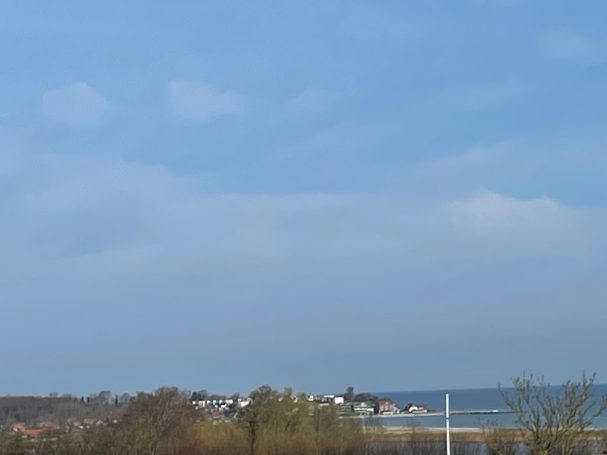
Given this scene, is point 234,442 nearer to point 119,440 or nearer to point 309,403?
point 309,403

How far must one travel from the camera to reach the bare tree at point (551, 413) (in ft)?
43.8

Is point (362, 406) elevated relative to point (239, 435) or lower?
elevated

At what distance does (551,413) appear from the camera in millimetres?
13414

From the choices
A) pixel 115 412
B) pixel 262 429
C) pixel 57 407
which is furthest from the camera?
pixel 57 407

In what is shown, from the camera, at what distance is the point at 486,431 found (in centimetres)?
1853

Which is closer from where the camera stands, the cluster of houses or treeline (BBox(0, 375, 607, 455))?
treeline (BBox(0, 375, 607, 455))

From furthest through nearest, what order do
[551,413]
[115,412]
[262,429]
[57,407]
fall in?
[57,407] → [115,412] → [262,429] → [551,413]

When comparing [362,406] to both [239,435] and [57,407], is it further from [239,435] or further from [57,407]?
[239,435]

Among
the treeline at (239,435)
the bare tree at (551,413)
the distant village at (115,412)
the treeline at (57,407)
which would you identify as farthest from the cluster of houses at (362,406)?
the bare tree at (551,413)

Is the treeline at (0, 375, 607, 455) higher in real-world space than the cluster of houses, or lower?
lower

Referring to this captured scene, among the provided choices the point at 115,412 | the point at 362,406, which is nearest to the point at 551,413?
the point at 115,412

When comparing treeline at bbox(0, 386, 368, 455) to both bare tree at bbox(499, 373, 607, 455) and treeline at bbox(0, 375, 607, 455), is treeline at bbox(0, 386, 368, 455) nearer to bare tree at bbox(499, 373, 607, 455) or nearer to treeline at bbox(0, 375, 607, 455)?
treeline at bbox(0, 375, 607, 455)

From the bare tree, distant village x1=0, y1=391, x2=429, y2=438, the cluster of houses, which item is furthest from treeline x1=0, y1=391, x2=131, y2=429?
the bare tree

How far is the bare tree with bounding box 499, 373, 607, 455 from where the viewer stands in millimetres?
13336
